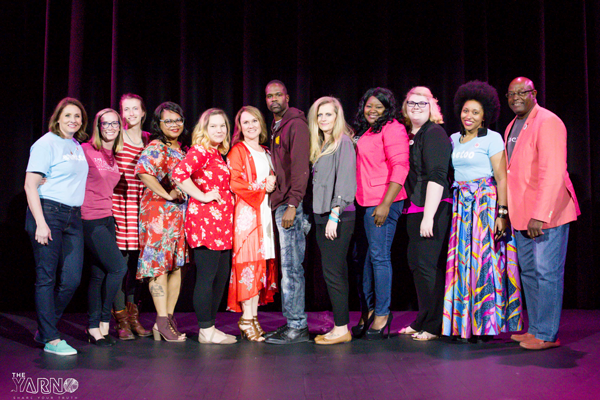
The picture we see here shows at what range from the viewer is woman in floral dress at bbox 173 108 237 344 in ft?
10.2

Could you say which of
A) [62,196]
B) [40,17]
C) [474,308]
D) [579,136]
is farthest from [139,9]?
[579,136]

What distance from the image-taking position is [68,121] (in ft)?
9.95

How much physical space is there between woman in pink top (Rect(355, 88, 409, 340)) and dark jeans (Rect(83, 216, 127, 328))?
161 cm

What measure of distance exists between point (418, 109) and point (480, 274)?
3.64ft

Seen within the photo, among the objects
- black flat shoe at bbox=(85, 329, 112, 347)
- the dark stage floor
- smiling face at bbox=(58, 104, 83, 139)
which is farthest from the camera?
black flat shoe at bbox=(85, 329, 112, 347)

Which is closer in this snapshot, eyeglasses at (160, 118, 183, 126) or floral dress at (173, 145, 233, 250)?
floral dress at (173, 145, 233, 250)

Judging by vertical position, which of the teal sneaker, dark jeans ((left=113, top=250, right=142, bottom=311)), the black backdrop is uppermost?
the black backdrop

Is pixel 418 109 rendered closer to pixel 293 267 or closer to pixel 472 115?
pixel 472 115

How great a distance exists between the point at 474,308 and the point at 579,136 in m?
2.25

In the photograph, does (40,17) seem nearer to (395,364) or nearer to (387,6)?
(387,6)

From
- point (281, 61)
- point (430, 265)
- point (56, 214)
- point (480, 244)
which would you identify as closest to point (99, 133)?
point (56, 214)

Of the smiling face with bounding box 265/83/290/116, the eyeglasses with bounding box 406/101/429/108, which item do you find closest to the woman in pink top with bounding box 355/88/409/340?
the eyeglasses with bounding box 406/101/429/108

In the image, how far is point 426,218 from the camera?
10.1 ft

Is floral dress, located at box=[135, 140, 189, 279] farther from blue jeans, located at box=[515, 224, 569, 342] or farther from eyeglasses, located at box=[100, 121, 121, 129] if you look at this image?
blue jeans, located at box=[515, 224, 569, 342]
